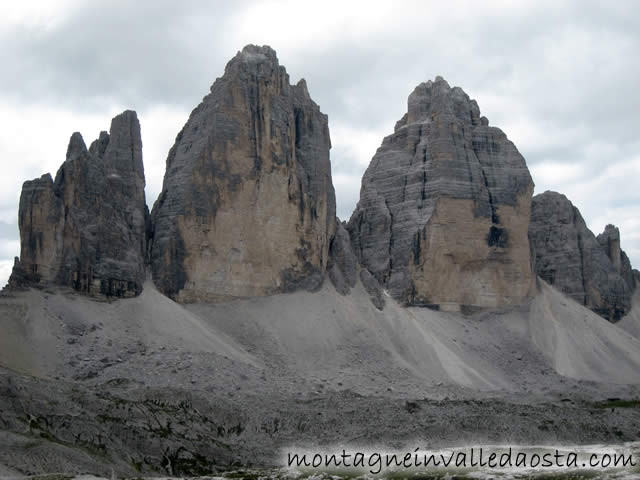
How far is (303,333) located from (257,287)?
5595 mm

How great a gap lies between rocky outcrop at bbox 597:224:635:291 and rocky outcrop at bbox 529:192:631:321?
686 centimetres

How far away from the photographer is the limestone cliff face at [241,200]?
230 feet

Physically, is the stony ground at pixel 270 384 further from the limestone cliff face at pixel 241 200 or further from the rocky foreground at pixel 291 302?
the limestone cliff face at pixel 241 200

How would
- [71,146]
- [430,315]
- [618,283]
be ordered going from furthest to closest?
[618,283], [430,315], [71,146]

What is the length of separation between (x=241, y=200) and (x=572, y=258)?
42.8 m

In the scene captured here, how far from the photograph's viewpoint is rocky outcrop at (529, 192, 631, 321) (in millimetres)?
99375

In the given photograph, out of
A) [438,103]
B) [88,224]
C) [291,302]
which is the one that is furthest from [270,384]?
[438,103]

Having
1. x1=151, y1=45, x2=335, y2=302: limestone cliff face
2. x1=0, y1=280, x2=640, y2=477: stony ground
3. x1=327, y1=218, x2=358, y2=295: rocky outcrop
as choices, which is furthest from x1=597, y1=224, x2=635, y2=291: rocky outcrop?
x1=151, y1=45, x2=335, y2=302: limestone cliff face

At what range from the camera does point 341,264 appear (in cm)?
7894

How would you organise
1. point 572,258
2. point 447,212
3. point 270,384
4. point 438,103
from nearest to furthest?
1. point 270,384
2. point 447,212
3. point 438,103
4. point 572,258

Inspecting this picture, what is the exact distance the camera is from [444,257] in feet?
280

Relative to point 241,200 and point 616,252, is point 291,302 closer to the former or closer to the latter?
point 241,200

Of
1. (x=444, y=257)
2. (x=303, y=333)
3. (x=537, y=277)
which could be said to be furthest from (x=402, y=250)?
(x=303, y=333)

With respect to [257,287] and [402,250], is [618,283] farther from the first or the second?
[257,287]
